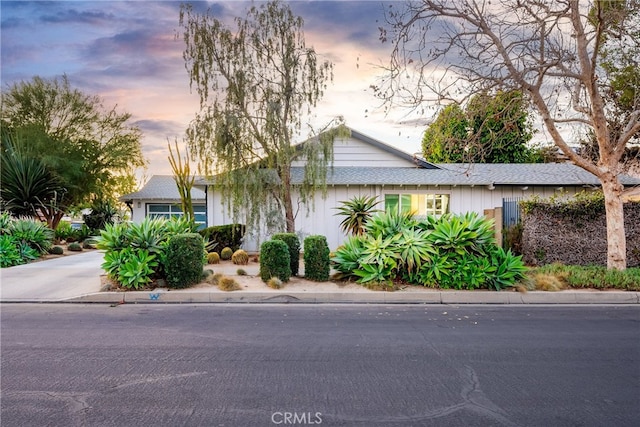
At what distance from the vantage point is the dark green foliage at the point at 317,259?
12477 mm

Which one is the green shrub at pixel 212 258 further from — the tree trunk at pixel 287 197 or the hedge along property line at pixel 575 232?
the hedge along property line at pixel 575 232

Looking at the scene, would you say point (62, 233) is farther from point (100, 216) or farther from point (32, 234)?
point (32, 234)

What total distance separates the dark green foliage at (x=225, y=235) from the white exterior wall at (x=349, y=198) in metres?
1.09

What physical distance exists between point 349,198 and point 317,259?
24.9ft

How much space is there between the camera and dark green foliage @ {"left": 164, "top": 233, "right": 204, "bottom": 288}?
38.1ft

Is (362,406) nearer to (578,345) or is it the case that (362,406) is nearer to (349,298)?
(578,345)

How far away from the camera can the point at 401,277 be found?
12.3 meters

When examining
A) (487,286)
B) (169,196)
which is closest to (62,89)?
(169,196)

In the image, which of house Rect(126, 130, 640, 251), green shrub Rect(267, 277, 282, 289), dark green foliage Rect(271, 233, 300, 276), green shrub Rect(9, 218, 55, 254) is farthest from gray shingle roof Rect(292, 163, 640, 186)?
green shrub Rect(9, 218, 55, 254)

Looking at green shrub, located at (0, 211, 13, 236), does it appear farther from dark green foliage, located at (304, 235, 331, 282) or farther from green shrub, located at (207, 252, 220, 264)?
dark green foliage, located at (304, 235, 331, 282)

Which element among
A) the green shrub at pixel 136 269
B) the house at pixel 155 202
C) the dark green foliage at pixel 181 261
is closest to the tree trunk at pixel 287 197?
the dark green foliage at pixel 181 261

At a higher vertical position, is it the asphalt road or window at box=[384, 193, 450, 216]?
window at box=[384, 193, 450, 216]

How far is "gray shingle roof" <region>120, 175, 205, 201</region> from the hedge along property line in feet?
61.1

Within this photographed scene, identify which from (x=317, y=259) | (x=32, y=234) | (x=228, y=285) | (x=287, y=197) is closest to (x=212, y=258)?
(x=287, y=197)
